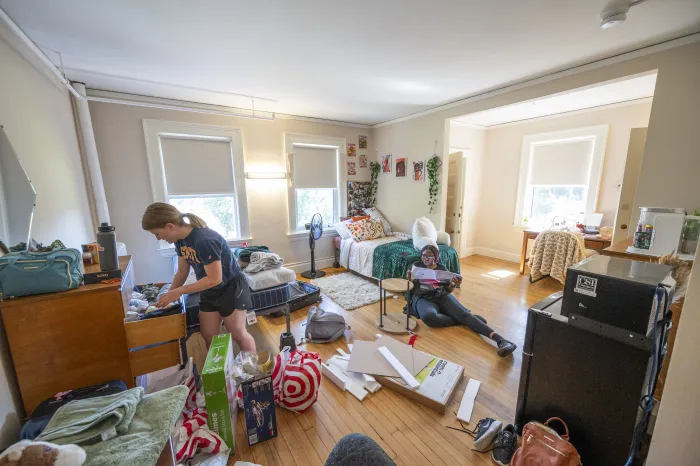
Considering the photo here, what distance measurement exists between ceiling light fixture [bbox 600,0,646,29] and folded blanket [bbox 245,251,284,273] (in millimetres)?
3161

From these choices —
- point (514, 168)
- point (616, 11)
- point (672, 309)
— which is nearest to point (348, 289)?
point (672, 309)

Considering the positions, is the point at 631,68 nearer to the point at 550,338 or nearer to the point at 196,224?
the point at 550,338

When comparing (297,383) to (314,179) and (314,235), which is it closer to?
(314,235)

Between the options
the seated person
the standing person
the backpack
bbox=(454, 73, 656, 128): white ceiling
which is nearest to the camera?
the standing person

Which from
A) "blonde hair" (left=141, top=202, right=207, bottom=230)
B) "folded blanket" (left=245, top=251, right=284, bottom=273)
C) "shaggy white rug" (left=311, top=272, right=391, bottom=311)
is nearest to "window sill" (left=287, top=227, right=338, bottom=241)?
"shaggy white rug" (left=311, top=272, right=391, bottom=311)

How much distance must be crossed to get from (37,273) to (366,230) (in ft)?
12.3

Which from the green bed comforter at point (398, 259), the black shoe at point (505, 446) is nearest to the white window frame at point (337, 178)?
the green bed comforter at point (398, 259)

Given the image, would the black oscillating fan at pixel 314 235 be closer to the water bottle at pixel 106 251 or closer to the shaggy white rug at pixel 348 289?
the shaggy white rug at pixel 348 289

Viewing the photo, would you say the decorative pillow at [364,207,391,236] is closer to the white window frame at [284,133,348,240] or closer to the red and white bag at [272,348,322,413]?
the white window frame at [284,133,348,240]

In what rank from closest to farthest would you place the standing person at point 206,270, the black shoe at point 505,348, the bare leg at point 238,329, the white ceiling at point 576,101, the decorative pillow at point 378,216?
1. the standing person at point 206,270
2. the bare leg at point 238,329
3. the black shoe at point 505,348
4. the white ceiling at point 576,101
5. the decorative pillow at point 378,216

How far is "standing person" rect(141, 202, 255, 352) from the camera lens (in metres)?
1.60

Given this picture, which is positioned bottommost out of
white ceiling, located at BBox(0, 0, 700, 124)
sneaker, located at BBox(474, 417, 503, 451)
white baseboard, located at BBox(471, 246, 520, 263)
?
sneaker, located at BBox(474, 417, 503, 451)

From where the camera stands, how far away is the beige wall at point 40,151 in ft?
3.99

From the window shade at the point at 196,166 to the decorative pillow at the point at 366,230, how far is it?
1963mm
